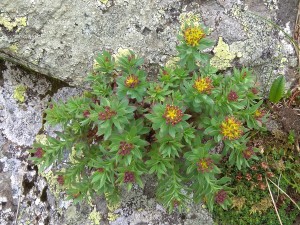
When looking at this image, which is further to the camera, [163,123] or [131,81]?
[131,81]

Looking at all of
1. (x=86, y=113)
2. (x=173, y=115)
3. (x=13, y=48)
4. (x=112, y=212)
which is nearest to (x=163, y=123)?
(x=173, y=115)

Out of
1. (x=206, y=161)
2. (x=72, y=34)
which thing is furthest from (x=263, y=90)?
(x=72, y=34)

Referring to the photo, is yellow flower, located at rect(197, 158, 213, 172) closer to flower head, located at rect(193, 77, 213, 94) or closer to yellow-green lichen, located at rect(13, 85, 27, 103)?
flower head, located at rect(193, 77, 213, 94)

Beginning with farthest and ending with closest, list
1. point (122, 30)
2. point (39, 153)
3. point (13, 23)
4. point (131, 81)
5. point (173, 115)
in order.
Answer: point (122, 30)
point (13, 23)
point (39, 153)
point (131, 81)
point (173, 115)

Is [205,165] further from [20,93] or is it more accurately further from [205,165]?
[20,93]

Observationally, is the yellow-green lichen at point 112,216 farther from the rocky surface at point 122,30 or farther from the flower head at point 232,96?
the flower head at point 232,96

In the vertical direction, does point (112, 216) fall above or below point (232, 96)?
below

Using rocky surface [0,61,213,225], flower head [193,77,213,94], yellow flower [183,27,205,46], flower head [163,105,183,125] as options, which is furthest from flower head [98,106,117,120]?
rocky surface [0,61,213,225]
